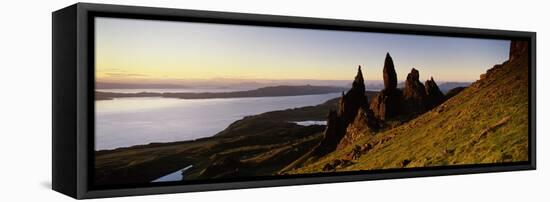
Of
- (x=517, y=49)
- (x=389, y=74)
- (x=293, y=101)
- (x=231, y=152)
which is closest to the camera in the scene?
(x=231, y=152)

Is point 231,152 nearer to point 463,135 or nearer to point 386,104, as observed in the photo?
point 386,104

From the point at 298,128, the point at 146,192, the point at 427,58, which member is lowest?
the point at 146,192

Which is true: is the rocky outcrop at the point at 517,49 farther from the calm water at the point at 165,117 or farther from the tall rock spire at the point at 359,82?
the calm water at the point at 165,117

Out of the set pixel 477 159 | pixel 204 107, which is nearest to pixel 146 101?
pixel 204 107

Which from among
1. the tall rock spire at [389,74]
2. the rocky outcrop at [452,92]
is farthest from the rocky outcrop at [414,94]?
the rocky outcrop at [452,92]

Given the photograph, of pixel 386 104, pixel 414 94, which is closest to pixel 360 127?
pixel 386 104

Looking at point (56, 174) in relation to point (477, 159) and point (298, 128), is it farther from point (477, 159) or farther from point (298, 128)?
point (477, 159)
